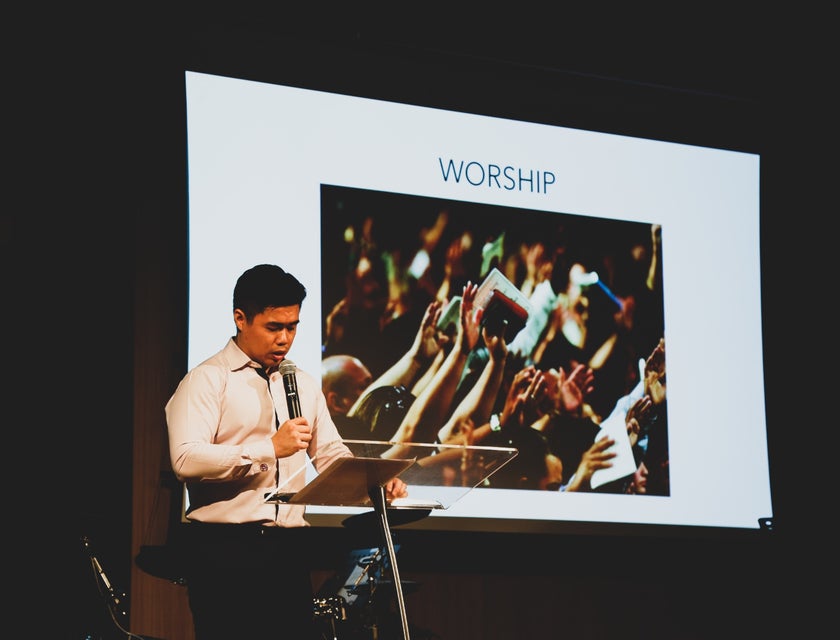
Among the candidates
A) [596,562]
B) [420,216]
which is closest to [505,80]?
[420,216]

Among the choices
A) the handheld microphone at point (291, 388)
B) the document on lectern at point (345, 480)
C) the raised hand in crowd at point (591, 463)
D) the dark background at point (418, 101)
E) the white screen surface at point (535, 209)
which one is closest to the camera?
the document on lectern at point (345, 480)

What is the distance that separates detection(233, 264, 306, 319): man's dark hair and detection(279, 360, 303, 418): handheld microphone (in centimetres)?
24

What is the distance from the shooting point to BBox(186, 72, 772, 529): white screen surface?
407 centimetres

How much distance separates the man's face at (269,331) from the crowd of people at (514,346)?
98 centimetres

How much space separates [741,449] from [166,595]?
240cm

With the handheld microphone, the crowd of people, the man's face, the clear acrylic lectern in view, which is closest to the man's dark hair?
the man's face

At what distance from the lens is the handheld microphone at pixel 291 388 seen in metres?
2.84

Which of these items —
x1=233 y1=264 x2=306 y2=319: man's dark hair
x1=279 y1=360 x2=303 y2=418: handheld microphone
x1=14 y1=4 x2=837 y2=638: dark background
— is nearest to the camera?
x1=279 y1=360 x2=303 y2=418: handheld microphone

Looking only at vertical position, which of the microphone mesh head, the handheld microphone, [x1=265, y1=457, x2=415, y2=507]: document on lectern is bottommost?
[x1=265, y1=457, x2=415, y2=507]: document on lectern

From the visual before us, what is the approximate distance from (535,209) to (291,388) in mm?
2045

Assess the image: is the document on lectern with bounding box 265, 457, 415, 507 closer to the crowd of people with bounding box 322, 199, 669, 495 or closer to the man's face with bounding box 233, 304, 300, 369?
the man's face with bounding box 233, 304, 300, 369

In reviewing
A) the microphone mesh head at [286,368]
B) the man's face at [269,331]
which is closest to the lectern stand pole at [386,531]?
the microphone mesh head at [286,368]

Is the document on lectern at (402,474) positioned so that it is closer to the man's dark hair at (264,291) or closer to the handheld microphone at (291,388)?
the handheld microphone at (291,388)

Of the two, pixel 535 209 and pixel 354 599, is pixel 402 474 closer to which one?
pixel 354 599
